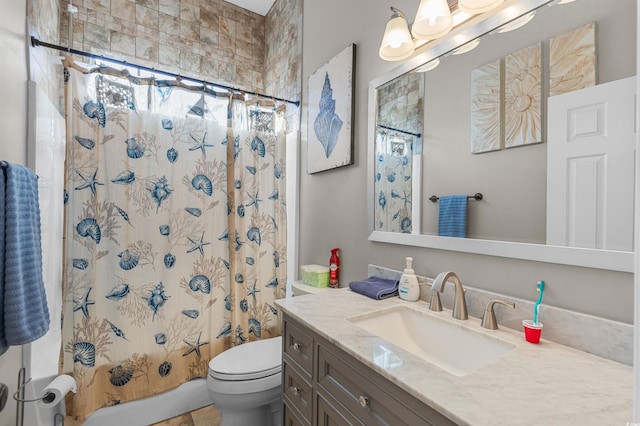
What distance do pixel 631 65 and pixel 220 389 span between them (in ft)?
6.19

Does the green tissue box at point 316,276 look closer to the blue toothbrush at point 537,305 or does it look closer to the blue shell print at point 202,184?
the blue shell print at point 202,184

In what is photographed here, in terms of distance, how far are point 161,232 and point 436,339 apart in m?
1.59

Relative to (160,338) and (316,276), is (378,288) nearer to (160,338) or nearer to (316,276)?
(316,276)

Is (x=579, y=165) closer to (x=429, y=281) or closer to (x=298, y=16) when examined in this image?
(x=429, y=281)

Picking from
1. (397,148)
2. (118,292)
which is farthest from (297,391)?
(118,292)

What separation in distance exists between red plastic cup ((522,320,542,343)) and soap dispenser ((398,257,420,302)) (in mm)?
409

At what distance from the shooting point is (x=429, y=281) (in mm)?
1192

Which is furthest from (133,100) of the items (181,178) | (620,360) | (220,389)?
(620,360)

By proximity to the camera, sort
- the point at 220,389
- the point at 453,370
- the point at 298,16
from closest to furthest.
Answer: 1. the point at 453,370
2. the point at 220,389
3. the point at 298,16

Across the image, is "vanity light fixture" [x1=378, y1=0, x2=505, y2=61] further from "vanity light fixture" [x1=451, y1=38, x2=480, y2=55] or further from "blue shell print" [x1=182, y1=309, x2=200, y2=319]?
"blue shell print" [x1=182, y1=309, x2=200, y2=319]

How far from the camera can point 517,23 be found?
3.09 ft

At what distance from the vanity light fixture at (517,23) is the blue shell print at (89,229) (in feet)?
6.76

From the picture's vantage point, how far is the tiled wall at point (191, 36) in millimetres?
2127

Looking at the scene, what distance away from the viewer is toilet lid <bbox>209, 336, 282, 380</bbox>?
55.7 inches
